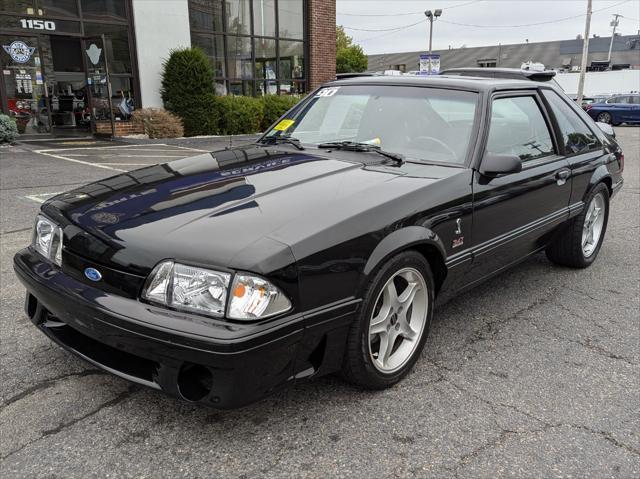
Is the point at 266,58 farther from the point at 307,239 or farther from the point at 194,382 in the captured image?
the point at 194,382

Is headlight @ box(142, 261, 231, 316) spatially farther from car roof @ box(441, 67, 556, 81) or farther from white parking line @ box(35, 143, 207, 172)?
white parking line @ box(35, 143, 207, 172)

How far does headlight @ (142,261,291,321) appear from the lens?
2037 millimetres

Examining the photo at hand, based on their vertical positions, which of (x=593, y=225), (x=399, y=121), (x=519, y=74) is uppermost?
(x=519, y=74)

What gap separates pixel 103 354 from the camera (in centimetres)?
234

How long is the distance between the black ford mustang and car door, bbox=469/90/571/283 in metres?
0.01

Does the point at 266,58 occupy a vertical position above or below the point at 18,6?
below

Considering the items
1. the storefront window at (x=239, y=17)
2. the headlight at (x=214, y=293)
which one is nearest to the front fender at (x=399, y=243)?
the headlight at (x=214, y=293)

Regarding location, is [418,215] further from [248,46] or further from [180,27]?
[248,46]

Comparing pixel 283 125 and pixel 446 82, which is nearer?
pixel 446 82

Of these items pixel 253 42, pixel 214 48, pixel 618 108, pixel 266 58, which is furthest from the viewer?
pixel 618 108

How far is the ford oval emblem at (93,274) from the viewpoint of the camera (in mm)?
2276

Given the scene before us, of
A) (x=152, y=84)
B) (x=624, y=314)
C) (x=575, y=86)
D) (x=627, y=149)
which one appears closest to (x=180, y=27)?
(x=152, y=84)

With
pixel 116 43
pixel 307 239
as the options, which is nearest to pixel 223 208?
pixel 307 239

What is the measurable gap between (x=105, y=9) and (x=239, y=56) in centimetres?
408
